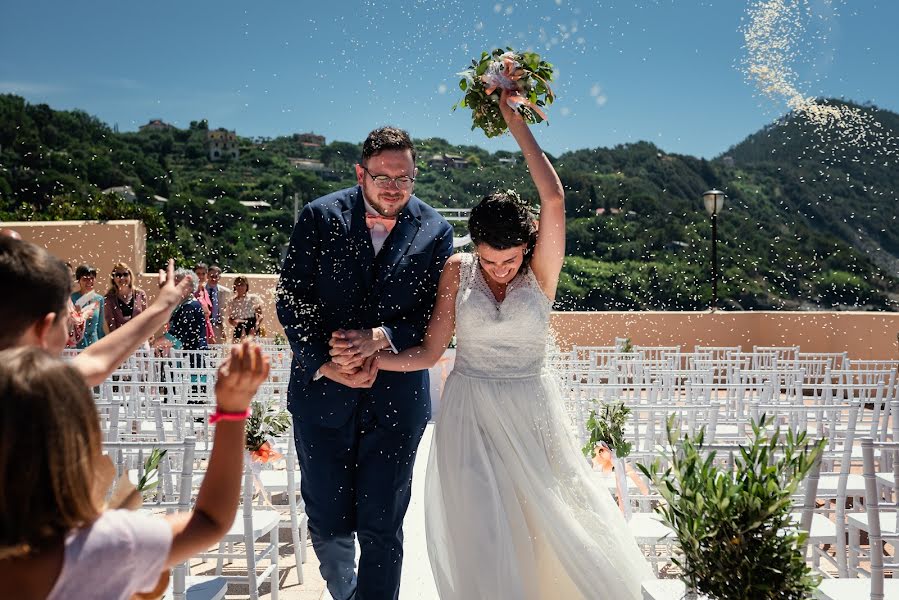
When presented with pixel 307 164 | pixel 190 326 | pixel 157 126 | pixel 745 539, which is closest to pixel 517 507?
pixel 745 539

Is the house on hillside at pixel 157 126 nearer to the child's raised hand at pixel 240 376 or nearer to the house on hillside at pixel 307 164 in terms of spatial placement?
the house on hillside at pixel 307 164

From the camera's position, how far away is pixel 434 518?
3543 millimetres

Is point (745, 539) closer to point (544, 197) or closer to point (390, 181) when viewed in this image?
point (544, 197)

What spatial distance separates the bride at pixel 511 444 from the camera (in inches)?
131

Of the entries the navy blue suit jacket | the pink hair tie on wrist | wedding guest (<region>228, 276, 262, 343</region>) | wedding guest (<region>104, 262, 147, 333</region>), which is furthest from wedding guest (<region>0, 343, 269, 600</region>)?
wedding guest (<region>228, 276, 262, 343</region>)

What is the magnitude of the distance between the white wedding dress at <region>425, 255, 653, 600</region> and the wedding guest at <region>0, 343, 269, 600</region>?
6.13ft

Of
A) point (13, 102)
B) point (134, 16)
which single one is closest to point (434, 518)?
point (13, 102)

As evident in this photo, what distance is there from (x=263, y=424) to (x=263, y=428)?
0.02 meters

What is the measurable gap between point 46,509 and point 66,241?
16715mm

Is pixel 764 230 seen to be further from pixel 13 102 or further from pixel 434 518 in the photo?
pixel 434 518

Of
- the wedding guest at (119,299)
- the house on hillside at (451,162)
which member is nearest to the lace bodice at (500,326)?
the house on hillside at (451,162)

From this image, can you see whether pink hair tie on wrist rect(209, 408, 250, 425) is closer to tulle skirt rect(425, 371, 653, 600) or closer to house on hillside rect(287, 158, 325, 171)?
tulle skirt rect(425, 371, 653, 600)

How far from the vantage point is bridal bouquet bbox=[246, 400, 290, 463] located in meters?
4.64

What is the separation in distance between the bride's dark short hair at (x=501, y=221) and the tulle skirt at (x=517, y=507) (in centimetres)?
58
